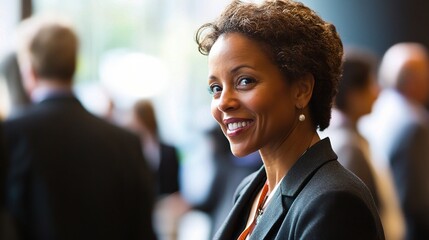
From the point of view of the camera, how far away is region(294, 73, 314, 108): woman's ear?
2229mm

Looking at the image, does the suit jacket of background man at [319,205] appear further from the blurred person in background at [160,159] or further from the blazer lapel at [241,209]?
the blurred person in background at [160,159]

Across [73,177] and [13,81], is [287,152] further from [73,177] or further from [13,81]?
[13,81]

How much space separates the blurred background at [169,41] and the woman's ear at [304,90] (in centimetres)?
536

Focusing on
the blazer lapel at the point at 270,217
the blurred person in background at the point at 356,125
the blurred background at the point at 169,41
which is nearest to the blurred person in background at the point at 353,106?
the blurred person in background at the point at 356,125

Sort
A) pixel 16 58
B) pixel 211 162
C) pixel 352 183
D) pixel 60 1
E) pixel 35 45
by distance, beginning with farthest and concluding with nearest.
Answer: pixel 60 1, pixel 211 162, pixel 16 58, pixel 35 45, pixel 352 183

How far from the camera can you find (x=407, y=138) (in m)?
5.41

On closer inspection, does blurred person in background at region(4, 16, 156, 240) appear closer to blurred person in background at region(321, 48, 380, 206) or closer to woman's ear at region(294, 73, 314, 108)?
blurred person in background at region(321, 48, 380, 206)

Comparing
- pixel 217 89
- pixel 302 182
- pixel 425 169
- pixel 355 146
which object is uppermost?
pixel 217 89

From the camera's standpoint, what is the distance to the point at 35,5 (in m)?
7.09

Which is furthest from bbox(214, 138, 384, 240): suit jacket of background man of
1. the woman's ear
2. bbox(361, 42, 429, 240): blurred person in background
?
bbox(361, 42, 429, 240): blurred person in background

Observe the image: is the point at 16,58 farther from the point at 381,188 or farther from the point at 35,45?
the point at 381,188

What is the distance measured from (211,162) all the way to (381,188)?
40.0 inches

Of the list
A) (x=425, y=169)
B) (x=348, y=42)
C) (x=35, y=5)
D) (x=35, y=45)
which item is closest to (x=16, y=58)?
(x=35, y=45)

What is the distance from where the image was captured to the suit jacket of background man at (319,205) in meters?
1.98
